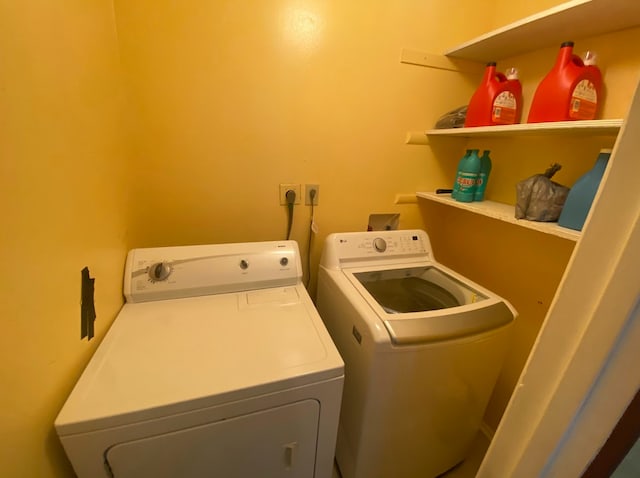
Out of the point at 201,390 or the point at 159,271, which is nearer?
the point at 201,390

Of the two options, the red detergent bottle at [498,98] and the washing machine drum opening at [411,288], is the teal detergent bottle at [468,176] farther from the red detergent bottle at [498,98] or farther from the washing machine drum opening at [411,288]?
the washing machine drum opening at [411,288]

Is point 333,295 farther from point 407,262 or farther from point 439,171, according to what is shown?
point 439,171

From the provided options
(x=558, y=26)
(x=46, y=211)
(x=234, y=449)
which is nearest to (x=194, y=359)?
(x=234, y=449)

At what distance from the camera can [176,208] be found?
1.30 meters

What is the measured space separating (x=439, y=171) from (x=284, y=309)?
1288 millimetres

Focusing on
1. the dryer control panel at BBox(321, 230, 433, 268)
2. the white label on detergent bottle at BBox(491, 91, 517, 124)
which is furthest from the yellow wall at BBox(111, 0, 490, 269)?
the white label on detergent bottle at BBox(491, 91, 517, 124)

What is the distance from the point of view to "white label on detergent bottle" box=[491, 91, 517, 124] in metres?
1.23

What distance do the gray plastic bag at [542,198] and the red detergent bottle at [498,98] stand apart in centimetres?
36

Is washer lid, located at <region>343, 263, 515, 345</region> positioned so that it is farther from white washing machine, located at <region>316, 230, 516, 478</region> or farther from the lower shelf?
the lower shelf

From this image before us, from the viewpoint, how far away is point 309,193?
1.46 meters

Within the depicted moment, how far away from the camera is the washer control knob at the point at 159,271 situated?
1071mm

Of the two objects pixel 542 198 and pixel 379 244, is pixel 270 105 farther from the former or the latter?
pixel 542 198

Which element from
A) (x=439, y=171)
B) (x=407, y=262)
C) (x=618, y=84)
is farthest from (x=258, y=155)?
(x=618, y=84)

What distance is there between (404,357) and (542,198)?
79 cm
